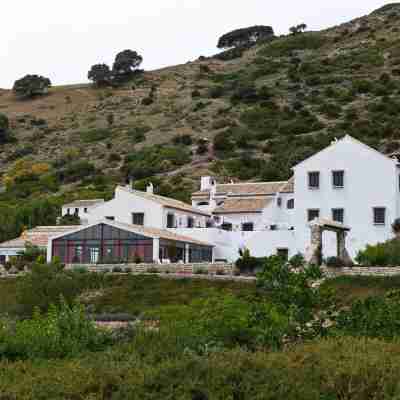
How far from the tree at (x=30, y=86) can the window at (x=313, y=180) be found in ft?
340

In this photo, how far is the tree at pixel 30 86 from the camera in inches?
5896

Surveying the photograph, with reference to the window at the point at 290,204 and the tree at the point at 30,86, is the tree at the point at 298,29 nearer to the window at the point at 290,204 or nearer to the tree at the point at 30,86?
the tree at the point at 30,86

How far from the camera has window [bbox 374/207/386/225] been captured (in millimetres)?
50875

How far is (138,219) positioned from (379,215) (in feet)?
49.1

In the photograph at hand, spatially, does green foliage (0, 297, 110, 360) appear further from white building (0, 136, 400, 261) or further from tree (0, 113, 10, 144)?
tree (0, 113, 10, 144)

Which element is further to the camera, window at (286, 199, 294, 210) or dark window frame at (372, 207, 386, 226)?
window at (286, 199, 294, 210)

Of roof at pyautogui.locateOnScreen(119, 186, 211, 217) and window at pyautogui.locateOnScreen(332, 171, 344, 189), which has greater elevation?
window at pyautogui.locateOnScreen(332, 171, 344, 189)

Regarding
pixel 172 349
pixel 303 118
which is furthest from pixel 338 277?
pixel 303 118

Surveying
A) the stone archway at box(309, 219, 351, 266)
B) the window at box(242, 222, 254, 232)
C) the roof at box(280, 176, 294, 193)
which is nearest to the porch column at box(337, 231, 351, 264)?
the stone archway at box(309, 219, 351, 266)

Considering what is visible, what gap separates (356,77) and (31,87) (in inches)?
2262

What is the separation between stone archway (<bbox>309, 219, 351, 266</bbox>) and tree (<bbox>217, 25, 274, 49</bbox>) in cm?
12152

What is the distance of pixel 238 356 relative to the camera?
14430 millimetres

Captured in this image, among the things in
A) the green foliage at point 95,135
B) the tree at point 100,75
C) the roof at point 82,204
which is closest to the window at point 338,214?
the roof at point 82,204

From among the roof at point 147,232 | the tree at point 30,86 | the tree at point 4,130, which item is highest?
the tree at point 30,86
